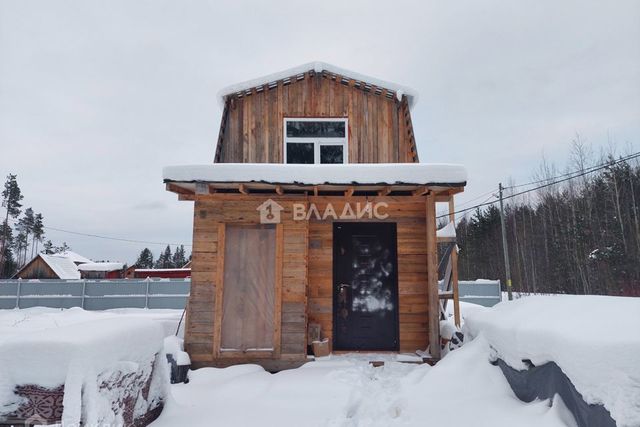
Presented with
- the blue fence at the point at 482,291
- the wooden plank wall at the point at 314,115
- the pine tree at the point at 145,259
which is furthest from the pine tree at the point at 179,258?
the wooden plank wall at the point at 314,115

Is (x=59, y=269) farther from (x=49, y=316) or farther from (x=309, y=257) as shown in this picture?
(x=309, y=257)

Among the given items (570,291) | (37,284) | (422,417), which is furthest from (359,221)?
(570,291)

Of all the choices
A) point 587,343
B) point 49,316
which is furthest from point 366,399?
point 49,316

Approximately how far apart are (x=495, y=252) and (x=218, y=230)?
33.8 m

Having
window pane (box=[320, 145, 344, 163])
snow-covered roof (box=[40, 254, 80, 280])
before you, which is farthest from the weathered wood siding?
snow-covered roof (box=[40, 254, 80, 280])

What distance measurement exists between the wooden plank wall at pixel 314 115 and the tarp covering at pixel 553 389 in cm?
610

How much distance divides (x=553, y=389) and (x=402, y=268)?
12.7ft

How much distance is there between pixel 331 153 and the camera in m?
9.05

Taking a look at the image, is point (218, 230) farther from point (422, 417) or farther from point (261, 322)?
point (422, 417)

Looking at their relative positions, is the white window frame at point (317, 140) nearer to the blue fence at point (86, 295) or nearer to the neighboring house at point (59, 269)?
the blue fence at point (86, 295)

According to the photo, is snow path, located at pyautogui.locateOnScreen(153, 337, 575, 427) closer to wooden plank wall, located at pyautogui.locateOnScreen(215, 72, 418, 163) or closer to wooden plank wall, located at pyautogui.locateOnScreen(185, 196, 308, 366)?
wooden plank wall, located at pyautogui.locateOnScreen(185, 196, 308, 366)

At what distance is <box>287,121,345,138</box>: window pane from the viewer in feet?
29.8

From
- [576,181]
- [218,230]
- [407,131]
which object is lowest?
[218,230]

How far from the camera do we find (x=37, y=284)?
58.8 feet
